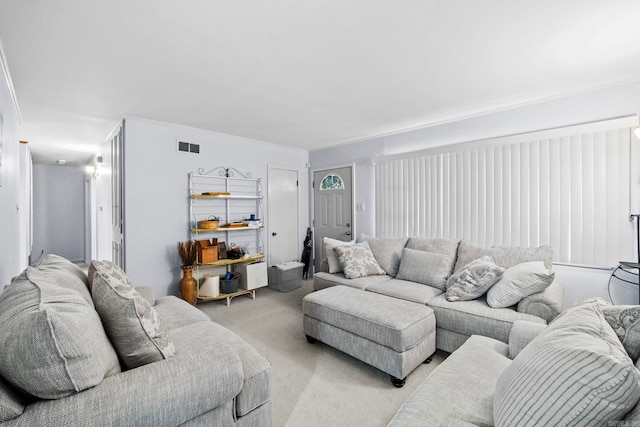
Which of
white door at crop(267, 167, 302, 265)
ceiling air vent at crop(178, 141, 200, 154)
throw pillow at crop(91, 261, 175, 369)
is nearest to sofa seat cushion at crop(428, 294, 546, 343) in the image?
throw pillow at crop(91, 261, 175, 369)

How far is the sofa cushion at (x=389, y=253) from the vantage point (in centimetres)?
363

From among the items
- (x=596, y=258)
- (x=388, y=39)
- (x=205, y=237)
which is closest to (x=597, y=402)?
(x=388, y=39)

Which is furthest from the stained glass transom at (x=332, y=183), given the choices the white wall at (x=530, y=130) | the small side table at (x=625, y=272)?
the small side table at (x=625, y=272)

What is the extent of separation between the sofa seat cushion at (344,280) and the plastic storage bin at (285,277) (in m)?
1.11

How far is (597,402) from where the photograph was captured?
76cm

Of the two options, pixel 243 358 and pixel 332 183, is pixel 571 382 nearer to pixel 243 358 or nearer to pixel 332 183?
pixel 243 358

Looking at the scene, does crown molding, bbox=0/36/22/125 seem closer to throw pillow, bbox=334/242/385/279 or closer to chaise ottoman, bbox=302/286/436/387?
chaise ottoman, bbox=302/286/436/387

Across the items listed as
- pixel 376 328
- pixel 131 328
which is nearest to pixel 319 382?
pixel 376 328

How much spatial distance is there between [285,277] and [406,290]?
222cm

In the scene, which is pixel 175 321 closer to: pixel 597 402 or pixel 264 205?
pixel 597 402

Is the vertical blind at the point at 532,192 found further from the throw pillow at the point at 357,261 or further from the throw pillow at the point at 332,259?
the throw pillow at the point at 332,259

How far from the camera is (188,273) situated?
3838mm

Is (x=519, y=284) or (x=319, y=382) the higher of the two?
(x=519, y=284)

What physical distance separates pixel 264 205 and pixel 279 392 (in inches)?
132
